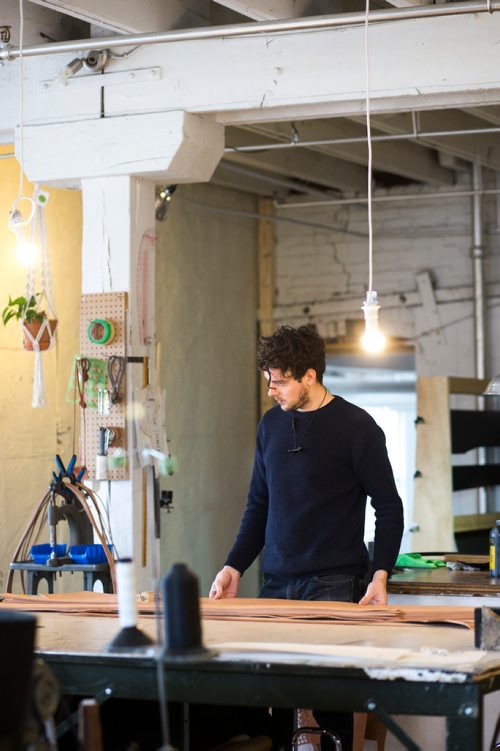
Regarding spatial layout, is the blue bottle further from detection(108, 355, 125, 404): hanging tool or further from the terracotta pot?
the terracotta pot

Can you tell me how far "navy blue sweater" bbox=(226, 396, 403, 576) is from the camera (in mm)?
4348

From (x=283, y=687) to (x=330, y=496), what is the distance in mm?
1444

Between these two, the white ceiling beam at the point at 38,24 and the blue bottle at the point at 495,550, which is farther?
the white ceiling beam at the point at 38,24

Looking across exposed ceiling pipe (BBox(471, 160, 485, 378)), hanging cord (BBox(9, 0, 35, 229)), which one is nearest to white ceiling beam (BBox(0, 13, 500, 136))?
hanging cord (BBox(9, 0, 35, 229))

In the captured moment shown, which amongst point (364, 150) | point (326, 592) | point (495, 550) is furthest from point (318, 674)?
point (364, 150)

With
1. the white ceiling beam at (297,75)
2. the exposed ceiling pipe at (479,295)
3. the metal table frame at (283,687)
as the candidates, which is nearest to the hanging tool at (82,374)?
the white ceiling beam at (297,75)

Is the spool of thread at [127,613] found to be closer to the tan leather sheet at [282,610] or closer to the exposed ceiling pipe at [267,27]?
the tan leather sheet at [282,610]

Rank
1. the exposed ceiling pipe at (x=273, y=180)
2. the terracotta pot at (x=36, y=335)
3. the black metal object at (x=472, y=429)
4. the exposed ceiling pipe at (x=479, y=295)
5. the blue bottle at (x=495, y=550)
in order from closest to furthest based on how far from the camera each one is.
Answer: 1. the blue bottle at (x=495, y=550)
2. the terracotta pot at (x=36, y=335)
3. the black metal object at (x=472, y=429)
4. the exposed ceiling pipe at (x=273, y=180)
5. the exposed ceiling pipe at (x=479, y=295)

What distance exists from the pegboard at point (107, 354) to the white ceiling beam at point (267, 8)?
1.42 metres

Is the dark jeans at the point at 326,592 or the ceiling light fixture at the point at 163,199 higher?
the ceiling light fixture at the point at 163,199

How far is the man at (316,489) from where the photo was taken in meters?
4.34

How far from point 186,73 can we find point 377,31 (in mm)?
928

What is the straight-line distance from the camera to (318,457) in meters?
4.42

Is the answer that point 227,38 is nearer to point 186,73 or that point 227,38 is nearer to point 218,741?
point 186,73
